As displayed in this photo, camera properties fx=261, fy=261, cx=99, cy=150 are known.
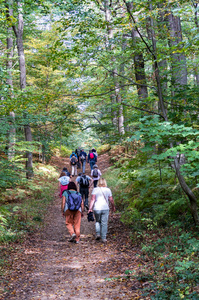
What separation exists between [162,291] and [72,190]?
4.45 meters

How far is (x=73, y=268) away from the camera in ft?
19.0

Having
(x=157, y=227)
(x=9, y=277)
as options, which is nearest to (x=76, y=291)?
(x=9, y=277)

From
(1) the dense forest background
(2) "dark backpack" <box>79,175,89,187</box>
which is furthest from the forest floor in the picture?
(2) "dark backpack" <box>79,175,89,187</box>

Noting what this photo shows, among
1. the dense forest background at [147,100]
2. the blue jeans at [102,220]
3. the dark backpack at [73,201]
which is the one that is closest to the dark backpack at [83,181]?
the dense forest background at [147,100]

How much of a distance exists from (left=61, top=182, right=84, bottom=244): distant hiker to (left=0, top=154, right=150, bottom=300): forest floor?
33cm

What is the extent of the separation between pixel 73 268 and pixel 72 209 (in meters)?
2.17

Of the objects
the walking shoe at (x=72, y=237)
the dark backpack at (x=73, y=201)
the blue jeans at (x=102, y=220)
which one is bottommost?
the walking shoe at (x=72, y=237)

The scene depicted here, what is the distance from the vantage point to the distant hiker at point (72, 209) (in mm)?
7766

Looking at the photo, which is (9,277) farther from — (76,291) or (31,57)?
(31,57)

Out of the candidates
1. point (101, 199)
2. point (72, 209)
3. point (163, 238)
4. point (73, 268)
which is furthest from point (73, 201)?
point (163, 238)

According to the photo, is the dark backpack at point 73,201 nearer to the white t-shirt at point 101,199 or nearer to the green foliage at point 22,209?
the white t-shirt at point 101,199

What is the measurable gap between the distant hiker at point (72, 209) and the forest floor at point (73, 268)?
33 cm

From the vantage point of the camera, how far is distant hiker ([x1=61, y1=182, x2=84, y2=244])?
25.5ft

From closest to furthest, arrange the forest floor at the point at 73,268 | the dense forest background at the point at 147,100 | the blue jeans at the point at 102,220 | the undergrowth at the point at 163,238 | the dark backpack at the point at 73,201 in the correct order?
the undergrowth at the point at 163,238, the forest floor at the point at 73,268, the dense forest background at the point at 147,100, the blue jeans at the point at 102,220, the dark backpack at the point at 73,201
